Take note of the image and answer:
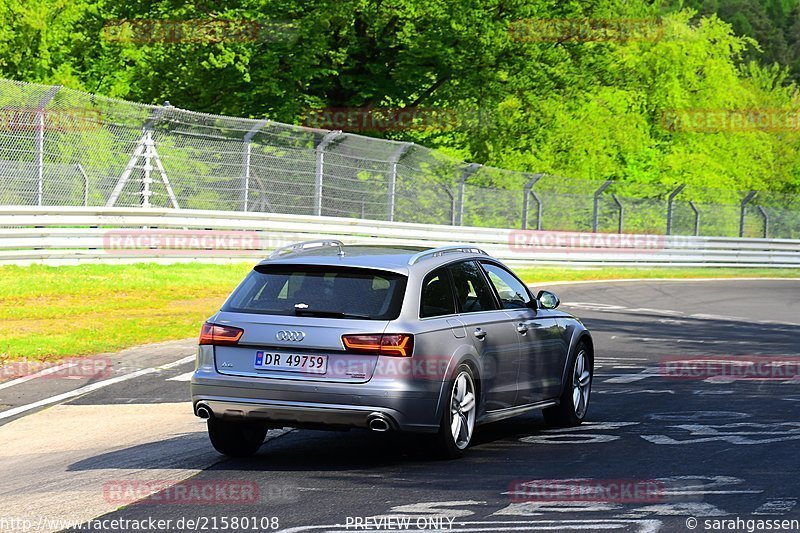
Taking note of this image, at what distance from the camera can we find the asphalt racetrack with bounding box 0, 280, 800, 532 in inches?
259

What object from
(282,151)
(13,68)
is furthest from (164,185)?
(13,68)

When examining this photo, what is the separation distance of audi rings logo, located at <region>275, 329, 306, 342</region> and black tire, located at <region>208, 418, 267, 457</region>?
25.7 inches

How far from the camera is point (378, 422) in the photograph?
25.4 ft

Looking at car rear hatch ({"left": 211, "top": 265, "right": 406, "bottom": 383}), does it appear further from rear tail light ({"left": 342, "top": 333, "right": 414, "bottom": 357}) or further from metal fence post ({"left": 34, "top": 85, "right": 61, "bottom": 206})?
metal fence post ({"left": 34, "top": 85, "right": 61, "bottom": 206})

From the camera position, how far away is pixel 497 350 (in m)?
8.88

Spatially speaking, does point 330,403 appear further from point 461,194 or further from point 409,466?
point 461,194

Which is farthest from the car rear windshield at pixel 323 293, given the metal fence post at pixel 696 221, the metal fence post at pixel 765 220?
the metal fence post at pixel 765 220

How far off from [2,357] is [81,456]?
4868mm

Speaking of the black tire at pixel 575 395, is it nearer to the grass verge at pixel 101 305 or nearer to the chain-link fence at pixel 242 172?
the grass verge at pixel 101 305

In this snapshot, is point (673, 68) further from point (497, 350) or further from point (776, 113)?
point (497, 350)

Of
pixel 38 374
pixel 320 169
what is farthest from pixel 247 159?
pixel 38 374

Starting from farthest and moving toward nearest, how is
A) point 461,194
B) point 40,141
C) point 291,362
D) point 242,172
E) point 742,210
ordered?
point 742,210, point 461,194, point 242,172, point 40,141, point 291,362

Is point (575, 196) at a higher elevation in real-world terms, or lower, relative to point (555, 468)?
higher

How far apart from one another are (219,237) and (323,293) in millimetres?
16669
